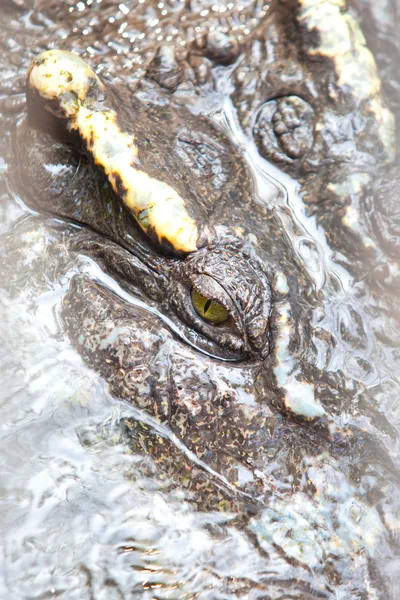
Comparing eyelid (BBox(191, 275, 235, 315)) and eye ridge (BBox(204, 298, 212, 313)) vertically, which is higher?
eyelid (BBox(191, 275, 235, 315))

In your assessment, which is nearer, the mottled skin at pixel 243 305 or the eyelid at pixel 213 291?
the mottled skin at pixel 243 305

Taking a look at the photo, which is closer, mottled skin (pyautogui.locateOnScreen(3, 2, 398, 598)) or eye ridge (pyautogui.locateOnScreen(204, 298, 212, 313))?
mottled skin (pyautogui.locateOnScreen(3, 2, 398, 598))

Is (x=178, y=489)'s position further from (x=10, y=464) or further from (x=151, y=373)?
(x=10, y=464)

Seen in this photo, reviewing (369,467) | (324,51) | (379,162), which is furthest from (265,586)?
(324,51)

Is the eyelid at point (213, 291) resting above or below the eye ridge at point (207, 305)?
above
